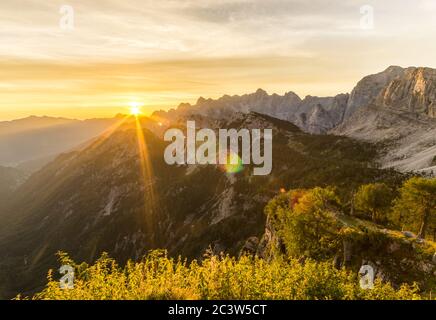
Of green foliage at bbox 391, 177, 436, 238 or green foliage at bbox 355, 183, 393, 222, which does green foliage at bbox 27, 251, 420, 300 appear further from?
green foliage at bbox 355, 183, 393, 222

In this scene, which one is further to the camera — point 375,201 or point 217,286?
point 375,201

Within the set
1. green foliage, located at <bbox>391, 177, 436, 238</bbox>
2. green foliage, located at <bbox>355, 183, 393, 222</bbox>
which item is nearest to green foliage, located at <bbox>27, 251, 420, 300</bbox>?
green foliage, located at <bbox>391, 177, 436, 238</bbox>

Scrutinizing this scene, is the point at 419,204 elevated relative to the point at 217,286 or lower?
lower

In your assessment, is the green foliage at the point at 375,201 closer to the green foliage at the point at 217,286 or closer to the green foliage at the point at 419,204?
the green foliage at the point at 419,204

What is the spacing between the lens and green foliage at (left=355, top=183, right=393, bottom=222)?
91.4 metres

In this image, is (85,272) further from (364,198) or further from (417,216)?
(364,198)

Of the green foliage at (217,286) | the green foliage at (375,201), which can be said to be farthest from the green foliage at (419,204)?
the green foliage at (217,286)

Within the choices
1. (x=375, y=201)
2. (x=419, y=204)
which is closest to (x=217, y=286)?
(x=419, y=204)

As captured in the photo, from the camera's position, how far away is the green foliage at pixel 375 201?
91.4m

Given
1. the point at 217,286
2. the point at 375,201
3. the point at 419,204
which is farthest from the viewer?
the point at 375,201

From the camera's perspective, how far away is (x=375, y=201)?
3622 inches

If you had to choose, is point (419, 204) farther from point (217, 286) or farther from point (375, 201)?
point (217, 286)

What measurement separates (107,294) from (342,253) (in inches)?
1390
